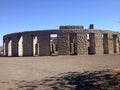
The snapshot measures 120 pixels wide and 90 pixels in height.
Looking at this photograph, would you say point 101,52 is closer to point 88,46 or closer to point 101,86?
point 88,46

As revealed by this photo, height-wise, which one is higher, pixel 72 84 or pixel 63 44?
pixel 63 44

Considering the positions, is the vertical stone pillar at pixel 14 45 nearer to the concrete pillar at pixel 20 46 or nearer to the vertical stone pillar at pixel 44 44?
the concrete pillar at pixel 20 46

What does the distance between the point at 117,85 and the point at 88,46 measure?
2347 centimetres

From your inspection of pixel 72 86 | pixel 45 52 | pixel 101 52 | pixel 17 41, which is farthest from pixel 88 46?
pixel 72 86

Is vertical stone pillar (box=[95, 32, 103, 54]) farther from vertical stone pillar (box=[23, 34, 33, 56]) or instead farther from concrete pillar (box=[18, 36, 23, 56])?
concrete pillar (box=[18, 36, 23, 56])

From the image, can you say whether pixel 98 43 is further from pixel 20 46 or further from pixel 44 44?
pixel 20 46

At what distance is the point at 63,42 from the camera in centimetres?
2862

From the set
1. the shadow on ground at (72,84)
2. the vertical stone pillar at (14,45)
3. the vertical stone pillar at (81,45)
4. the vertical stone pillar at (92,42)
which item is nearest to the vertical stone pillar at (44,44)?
the vertical stone pillar at (81,45)

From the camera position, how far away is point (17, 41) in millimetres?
31406

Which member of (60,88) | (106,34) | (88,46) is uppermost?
(106,34)

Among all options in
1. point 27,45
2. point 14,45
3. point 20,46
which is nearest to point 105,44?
point 27,45

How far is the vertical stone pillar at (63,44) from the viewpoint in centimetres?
2858

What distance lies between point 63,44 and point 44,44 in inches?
113

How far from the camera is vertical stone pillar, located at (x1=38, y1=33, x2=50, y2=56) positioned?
94.7ft
